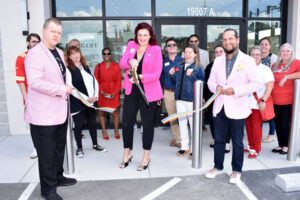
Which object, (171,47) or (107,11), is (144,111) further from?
(107,11)

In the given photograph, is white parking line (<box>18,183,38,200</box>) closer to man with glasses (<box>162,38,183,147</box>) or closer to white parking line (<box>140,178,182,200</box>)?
white parking line (<box>140,178,182,200</box>)

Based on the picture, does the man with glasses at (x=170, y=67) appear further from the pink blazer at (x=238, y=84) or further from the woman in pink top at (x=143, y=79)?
the pink blazer at (x=238, y=84)

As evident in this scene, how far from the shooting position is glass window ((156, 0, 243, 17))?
6496 millimetres

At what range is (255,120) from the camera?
4.33 m

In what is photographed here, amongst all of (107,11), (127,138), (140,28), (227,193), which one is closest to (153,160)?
(127,138)

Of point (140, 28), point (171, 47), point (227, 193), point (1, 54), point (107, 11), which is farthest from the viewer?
point (107, 11)

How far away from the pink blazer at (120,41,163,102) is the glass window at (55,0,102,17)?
3001mm

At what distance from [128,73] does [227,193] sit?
196 centimetres

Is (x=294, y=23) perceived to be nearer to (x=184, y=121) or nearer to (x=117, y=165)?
(x=184, y=121)

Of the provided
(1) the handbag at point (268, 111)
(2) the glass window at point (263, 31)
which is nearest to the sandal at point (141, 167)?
(1) the handbag at point (268, 111)

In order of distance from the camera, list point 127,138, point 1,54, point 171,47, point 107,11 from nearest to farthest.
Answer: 1. point 127,138
2. point 171,47
3. point 1,54
4. point 107,11

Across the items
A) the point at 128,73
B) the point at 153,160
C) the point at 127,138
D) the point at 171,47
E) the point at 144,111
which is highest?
the point at 171,47

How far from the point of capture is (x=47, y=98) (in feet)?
9.34

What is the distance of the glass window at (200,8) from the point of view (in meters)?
6.50
